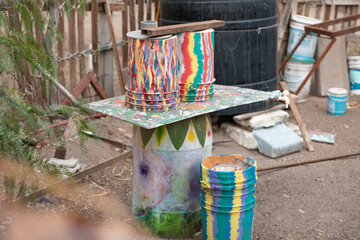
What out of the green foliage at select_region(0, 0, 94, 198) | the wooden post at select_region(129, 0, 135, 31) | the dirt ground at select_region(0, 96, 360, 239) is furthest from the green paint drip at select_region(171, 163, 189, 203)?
the wooden post at select_region(129, 0, 135, 31)

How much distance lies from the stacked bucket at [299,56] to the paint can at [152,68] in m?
4.11

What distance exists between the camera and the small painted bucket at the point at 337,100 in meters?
6.68

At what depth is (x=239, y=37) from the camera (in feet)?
18.5

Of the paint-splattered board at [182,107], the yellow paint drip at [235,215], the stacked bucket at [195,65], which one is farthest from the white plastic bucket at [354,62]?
the yellow paint drip at [235,215]

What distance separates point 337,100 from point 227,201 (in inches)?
147

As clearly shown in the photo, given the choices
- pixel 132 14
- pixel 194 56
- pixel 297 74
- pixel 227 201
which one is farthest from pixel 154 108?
pixel 297 74

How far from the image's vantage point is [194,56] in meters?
3.89

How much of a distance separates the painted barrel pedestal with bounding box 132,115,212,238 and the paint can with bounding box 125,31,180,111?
227mm

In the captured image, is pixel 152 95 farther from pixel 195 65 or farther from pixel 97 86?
pixel 97 86

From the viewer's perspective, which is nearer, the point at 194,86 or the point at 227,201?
the point at 227,201

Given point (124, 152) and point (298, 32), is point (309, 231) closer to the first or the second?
point (124, 152)

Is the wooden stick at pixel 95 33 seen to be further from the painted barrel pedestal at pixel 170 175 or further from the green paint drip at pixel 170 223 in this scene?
the green paint drip at pixel 170 223

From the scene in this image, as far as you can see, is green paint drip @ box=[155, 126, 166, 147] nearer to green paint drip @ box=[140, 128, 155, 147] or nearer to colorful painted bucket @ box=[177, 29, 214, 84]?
green paint drip @ box=[140, 128, 155, 147]

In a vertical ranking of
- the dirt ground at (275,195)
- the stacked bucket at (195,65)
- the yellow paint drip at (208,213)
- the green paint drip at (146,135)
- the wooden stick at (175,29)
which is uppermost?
the wooden stick at (175,29)
